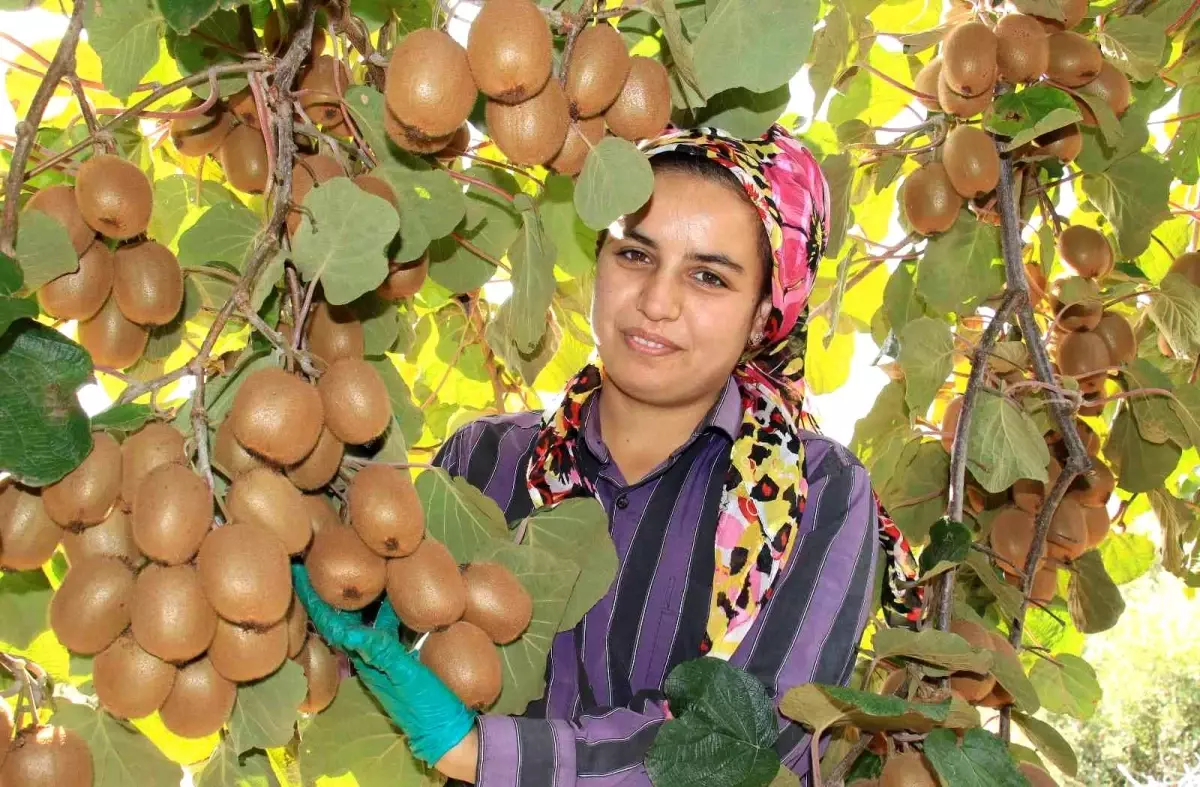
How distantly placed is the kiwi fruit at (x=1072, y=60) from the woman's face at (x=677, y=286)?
54cm

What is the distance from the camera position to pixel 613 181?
0.89m

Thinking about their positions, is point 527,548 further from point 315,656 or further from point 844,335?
point 844,335

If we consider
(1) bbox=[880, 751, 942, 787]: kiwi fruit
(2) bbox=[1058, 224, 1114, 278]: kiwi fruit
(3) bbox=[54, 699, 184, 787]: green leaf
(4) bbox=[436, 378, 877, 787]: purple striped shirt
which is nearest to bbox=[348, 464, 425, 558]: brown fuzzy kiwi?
(3) bbox=[54, 699, 184, 787]: green leaf

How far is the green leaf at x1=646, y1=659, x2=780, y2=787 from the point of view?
1095mm

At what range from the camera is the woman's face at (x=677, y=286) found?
4.36 feet

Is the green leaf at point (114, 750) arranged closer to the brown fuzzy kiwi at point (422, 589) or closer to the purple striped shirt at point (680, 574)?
the brown fuzzy kiwi at point (422, 589)

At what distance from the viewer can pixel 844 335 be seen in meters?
2.07

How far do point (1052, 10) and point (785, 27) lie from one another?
31.8 inches

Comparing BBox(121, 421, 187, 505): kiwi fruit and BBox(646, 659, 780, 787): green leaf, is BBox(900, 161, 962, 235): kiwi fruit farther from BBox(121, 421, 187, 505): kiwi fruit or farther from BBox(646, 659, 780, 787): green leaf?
BBox(121, 421, 187, 505): kiwi fruit

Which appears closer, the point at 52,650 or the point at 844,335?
the point at 52,650

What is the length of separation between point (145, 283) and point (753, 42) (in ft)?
1.56

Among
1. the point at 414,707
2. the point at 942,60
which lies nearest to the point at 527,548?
the point at 414,707

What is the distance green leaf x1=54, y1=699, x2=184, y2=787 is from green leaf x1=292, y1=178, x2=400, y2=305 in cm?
34

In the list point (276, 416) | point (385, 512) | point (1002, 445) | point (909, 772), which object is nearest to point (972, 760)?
point (909, 772)
